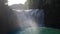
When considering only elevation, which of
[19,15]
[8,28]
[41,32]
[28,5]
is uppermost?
[28,5]

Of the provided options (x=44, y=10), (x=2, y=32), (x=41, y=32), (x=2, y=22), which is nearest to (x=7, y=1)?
(x=2, y=22)

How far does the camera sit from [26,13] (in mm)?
2381

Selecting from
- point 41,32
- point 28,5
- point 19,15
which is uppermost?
point 28,5

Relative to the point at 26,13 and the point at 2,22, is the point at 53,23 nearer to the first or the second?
the point at 26,13

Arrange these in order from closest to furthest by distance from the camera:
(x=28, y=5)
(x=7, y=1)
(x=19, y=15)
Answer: (x=7, y=1) < (x=28, y=5) < (x=19, y=15)

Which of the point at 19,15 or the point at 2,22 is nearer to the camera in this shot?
the point at 2,22

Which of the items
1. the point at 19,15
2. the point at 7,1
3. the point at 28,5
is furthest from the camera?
the point at 19,15

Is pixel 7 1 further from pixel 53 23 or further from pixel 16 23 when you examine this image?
pixel 53 23

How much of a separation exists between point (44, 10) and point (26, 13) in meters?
0.34

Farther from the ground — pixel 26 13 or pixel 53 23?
pixel 26 13

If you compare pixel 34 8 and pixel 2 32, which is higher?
pixel 34 8

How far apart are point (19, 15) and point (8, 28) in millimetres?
342

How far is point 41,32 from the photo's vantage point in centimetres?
250

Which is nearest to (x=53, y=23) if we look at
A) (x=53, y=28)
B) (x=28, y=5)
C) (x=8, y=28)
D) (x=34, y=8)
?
(x=53, y=28)
